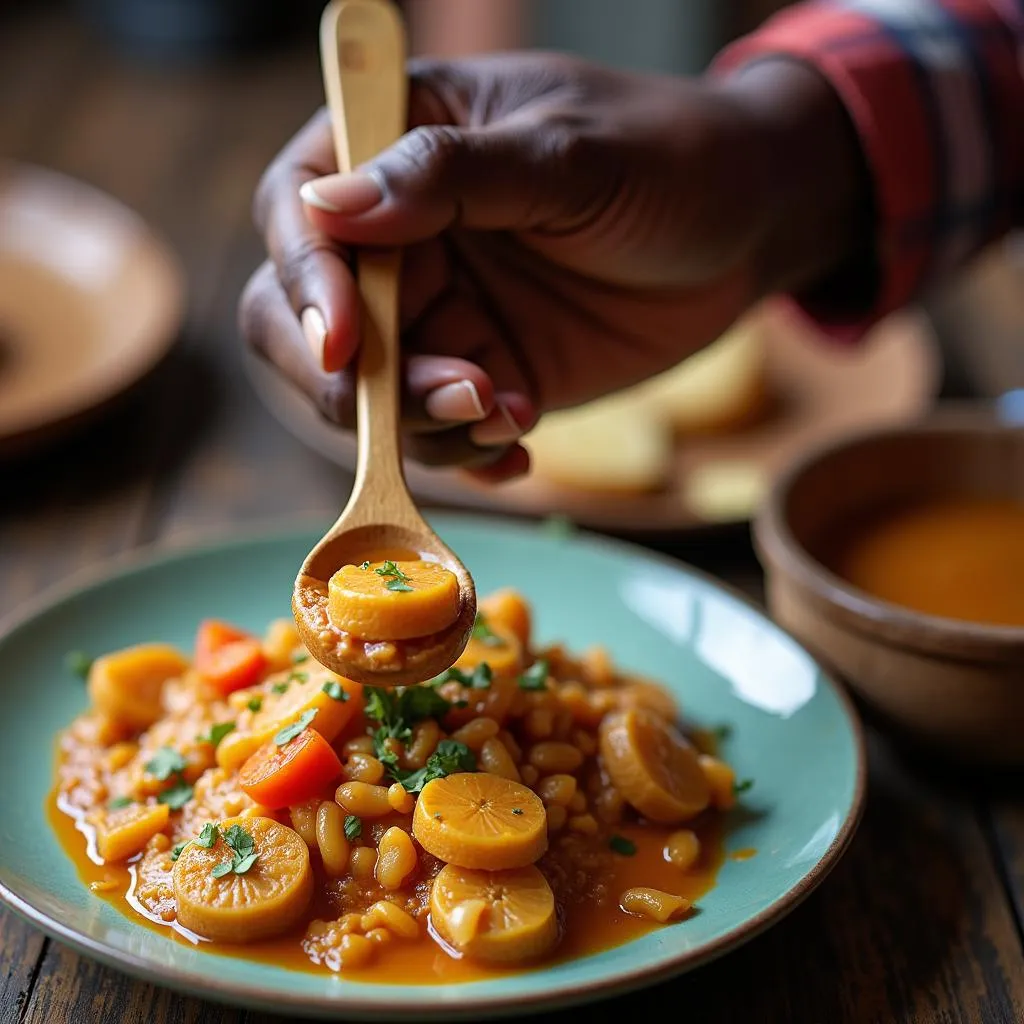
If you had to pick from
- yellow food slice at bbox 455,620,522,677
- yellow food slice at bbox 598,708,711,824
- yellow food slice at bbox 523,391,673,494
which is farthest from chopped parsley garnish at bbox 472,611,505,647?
yellow food slice at bbox 523,391,673,494

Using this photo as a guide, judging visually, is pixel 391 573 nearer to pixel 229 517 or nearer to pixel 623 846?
pixel 623 846

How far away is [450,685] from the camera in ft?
6.38

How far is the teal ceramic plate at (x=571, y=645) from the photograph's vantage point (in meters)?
1.54

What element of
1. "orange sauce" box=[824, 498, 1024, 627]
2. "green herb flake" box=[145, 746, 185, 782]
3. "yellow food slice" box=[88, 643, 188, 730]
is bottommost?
"orange sauce" box=[824, 498, 1024, 627]

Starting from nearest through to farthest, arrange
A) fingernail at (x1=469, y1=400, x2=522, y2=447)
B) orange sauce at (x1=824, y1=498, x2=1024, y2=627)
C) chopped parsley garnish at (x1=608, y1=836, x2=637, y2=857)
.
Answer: chopped parsley garnish at (x1=608, y1=836, x2=637, y2=857), fingernail at (x1=469, y1=400, x2=522, y2=447), orange sauce at (x1=824, y1=498, x2=1024, y2=627)

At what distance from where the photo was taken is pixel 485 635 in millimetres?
2061

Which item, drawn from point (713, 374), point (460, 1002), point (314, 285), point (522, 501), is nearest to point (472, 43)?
point (713, 374)

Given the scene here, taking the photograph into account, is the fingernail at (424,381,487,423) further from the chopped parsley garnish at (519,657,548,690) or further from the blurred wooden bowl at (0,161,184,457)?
the blurred wooden bowl at (0,161,184,457)

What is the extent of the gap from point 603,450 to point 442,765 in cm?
128

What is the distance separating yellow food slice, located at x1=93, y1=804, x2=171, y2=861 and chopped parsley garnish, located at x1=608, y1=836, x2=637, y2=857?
1.97 feet

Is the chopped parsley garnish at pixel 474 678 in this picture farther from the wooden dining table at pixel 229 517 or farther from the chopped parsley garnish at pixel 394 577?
the wooden dining table at pixel 229 517

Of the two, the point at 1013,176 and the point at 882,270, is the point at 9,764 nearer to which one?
the point at 882,270

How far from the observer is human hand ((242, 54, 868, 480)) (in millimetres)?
1981

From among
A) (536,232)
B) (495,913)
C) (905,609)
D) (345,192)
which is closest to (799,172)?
(536,232)
